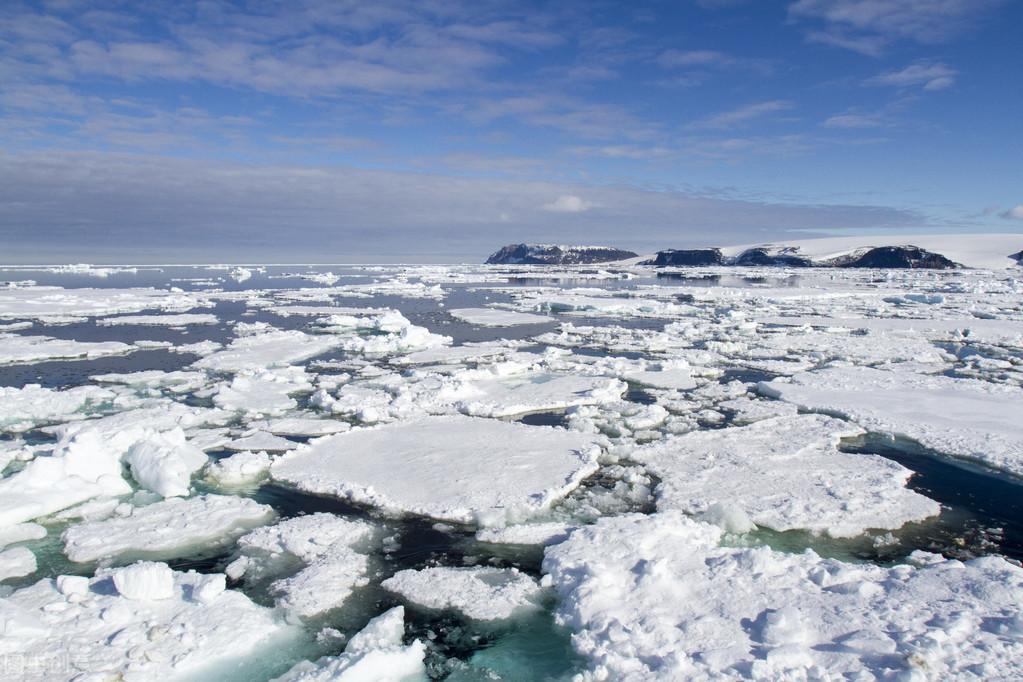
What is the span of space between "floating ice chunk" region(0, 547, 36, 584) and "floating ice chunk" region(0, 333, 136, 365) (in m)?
10.5

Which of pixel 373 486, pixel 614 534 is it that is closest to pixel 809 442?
pixel 614 534

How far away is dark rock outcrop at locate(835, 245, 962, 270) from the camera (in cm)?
7795

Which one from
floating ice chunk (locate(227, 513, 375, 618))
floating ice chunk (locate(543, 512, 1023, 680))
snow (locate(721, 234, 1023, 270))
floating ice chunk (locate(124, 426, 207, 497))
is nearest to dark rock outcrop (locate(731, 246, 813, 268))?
snow (locate(721, 234, 1023, 270))

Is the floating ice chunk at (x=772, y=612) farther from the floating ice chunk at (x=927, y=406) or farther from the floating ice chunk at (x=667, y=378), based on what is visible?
the floating ice chunk at (x=667, y=378)

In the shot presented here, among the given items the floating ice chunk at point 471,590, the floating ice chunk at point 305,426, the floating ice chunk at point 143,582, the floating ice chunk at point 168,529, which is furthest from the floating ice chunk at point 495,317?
the floating ice chunk at point 143,582

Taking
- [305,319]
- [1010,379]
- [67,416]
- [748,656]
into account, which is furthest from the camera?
[305,319]

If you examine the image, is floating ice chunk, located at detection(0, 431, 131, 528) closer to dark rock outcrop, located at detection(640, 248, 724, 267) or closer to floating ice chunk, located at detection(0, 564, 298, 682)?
floating ice chunk, located at detection(0, 564, 298, 682)

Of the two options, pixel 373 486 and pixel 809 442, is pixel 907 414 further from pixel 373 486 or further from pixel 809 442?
pixel 373 486

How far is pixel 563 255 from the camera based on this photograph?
125 m

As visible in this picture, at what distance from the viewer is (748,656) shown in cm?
382

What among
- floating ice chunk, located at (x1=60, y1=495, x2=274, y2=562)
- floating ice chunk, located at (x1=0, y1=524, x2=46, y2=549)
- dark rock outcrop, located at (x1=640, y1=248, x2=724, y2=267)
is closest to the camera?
floating ice chunk, located at (x1=60, y1=495, x2=274, y2=562)

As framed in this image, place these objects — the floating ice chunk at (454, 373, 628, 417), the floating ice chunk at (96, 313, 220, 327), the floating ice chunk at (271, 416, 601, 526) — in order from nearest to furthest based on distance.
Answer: the floating ice chunk at (271, 416, 601, 526) → the floating ice chunk at (454, 373, 628, 417) → the floating ice chunk at (96, 313, 220, 327)

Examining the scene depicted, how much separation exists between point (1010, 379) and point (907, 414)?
4.54 m

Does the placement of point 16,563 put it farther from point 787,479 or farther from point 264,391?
point 787,479
